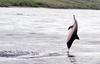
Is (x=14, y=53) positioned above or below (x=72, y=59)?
above

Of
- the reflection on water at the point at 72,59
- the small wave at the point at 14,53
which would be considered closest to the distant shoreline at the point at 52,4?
the small wave at the point at 14,53

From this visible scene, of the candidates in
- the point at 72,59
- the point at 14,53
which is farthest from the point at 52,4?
the point at 72,59

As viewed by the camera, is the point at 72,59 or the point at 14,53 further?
the point at 14,53

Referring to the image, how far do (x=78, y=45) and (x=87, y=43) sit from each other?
1250 mm

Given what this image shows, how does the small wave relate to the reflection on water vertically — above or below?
above

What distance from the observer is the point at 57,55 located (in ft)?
82.1

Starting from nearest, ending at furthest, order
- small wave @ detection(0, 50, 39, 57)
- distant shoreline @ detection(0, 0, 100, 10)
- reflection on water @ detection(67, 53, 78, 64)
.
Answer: reflection on water @ detection(67, 53, 78, 64)
small wave @ detection(0, 50, 39, 57)
distant shoreline @ detection(0, 0, 100, 10)

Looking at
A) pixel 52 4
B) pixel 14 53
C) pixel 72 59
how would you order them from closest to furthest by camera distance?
1. pixel 72 59
2. pixel 14 53
3. pixel 52 4

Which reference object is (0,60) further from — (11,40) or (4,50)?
(11,40)

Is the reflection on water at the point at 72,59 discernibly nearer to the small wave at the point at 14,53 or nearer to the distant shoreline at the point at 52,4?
the small wave at the point at 14,53

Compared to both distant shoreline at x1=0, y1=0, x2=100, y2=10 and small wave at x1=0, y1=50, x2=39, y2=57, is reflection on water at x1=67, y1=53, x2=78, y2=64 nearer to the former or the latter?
small wave at x1=0, y1=50, x2=39, y2=57

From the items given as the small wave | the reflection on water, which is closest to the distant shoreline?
the small wave

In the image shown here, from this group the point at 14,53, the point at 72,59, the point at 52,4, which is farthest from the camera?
the point at 52,4

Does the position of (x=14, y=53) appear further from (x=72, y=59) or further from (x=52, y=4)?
(x=52, y=4)
